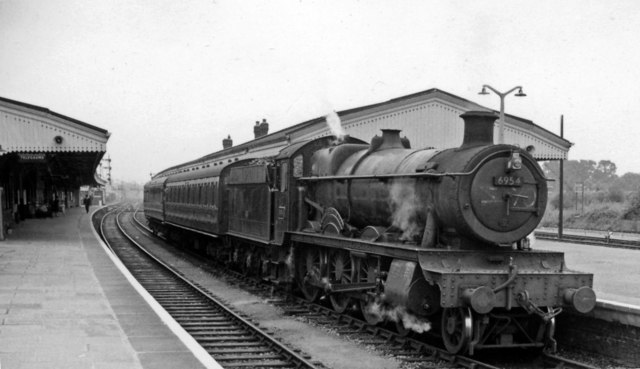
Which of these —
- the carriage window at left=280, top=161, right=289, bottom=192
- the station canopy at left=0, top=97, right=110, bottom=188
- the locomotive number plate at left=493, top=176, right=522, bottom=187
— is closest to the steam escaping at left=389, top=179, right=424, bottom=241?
the locomotive number plate at left=493, top=176, right=522, bottom=187

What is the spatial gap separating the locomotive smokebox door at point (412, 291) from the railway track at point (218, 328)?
1452 mm

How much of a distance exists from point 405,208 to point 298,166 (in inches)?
145

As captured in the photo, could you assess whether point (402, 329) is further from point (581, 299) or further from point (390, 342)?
point (581, 299)

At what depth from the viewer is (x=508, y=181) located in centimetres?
845

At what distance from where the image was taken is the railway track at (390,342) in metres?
8.20

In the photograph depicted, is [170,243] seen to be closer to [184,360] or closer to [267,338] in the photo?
[267,338]

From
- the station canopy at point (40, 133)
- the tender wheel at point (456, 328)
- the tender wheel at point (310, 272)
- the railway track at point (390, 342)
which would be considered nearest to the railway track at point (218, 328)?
the railway track at point (390, 342)

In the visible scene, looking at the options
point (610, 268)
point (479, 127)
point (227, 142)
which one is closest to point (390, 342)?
point (479, 127)

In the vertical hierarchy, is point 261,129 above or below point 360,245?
above

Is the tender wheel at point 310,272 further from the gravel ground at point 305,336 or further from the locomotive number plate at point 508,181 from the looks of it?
the locomotive number plate at point 508,181

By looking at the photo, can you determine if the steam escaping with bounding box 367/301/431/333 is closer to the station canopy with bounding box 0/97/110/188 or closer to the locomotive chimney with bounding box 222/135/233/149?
the station canopy with bounding box 0/97/110/188

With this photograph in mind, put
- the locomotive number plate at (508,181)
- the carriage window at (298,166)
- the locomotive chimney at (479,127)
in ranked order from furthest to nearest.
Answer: the carriage window at (298,166), the locomotive chimney at (479,127), the locomotive number plate at (508,181)

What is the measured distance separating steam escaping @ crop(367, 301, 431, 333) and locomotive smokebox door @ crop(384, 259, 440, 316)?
186 mm

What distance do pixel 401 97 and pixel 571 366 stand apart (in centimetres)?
1682
